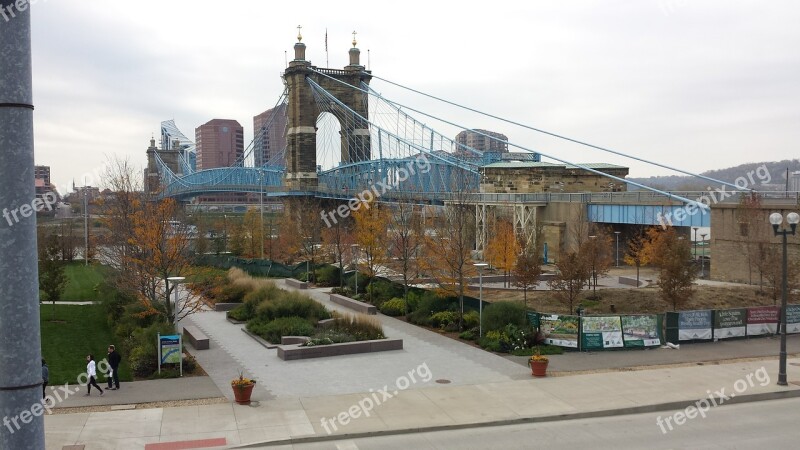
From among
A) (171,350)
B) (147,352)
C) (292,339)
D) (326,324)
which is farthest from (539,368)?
(147,352)

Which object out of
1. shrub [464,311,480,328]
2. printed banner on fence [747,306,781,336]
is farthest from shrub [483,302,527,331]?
printed banner on fence [747,306,781,336]

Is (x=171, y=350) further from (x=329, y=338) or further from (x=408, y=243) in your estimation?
(x=408, y=243)

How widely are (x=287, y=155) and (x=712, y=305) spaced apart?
54368 millimetres

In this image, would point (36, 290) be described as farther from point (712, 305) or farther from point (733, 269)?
point (733, 269)

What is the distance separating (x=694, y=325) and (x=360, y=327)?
36.4ft

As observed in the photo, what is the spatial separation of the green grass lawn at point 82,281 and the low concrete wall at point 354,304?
37.2 feet

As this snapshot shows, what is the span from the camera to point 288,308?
2534 cm

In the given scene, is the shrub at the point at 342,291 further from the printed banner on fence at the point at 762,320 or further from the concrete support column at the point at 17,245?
the concrete support column at the point at 17,245

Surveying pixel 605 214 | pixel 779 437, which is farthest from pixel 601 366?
pixel 605 214

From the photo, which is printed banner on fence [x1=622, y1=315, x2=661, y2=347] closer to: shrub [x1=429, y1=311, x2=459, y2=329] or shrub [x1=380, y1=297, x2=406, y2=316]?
shrub [x1=429, y1=311, x2=459, y2=329]

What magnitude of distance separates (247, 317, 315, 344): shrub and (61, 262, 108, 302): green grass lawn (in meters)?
12.9

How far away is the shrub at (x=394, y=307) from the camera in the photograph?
92.9 ft

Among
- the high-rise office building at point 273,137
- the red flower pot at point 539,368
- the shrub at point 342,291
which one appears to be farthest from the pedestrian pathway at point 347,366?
the high-rise office building at point 273,137

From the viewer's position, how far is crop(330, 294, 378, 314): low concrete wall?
1149 inches
